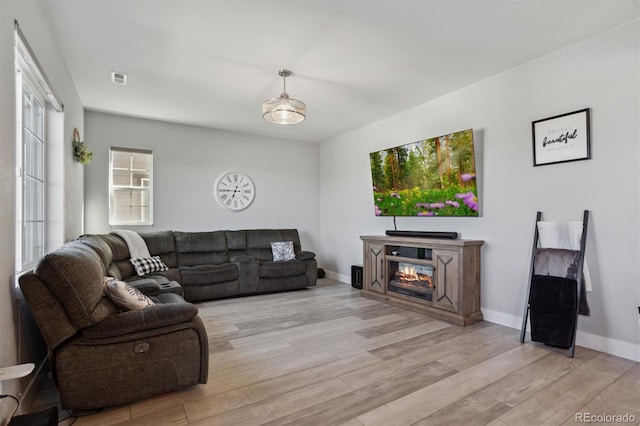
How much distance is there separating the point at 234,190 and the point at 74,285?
4115mm

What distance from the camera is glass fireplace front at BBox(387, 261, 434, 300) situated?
3975 millimetres

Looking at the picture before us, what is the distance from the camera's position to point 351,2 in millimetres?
2393

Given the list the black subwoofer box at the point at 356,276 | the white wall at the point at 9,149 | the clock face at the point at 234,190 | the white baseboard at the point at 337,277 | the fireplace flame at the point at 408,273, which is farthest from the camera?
the white baseboard at the point at 337,277

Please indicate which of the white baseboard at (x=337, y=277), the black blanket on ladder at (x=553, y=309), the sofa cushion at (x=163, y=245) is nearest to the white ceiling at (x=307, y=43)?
the sofa cushion at (x=163, y=245)

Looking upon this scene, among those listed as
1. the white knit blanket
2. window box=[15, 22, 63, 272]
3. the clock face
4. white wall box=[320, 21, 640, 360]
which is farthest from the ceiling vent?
the white knit blanket

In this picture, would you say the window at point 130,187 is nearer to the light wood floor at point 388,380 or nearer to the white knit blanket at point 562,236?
the light wood floor at point 388,380

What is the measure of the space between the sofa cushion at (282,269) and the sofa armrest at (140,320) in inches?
115

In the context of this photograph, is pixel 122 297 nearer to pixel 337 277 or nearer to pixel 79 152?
pixel 79 152

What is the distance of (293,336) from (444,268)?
6.00 ft

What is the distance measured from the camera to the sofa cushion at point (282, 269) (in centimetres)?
512

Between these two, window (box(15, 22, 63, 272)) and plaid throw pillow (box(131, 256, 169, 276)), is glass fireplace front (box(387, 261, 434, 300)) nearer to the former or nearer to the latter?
plaid throw pillow (box(131, 256, 169, 276))

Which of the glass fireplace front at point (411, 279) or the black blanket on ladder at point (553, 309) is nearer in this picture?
the black blanket on ladder at point (553, 309)

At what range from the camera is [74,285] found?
1.83 meters

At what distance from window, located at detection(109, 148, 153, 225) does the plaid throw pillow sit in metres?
0.92
